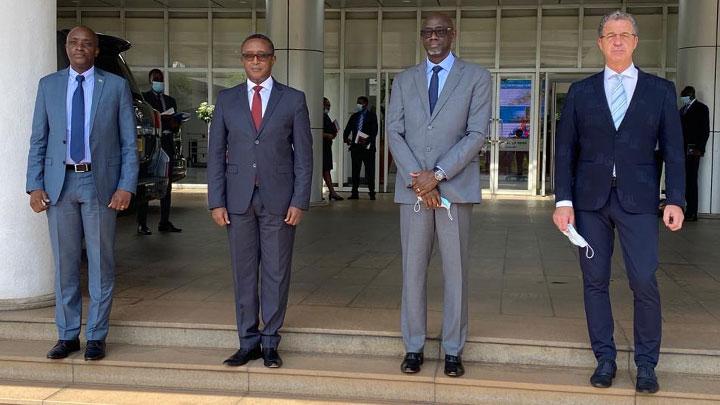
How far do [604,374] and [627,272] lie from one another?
1.86 ft

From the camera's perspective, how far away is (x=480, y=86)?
4.22 meters

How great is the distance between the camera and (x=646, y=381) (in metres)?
4.11

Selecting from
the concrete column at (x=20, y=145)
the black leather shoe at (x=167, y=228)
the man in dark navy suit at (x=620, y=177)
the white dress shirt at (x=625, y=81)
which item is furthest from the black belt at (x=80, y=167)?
the black leather shoe at (x=167, y=228)

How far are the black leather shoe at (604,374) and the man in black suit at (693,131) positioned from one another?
26.4ft

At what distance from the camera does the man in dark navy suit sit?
157 inches

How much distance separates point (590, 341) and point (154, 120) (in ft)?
16.0

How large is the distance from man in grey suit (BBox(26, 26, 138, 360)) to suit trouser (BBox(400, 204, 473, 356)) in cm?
172

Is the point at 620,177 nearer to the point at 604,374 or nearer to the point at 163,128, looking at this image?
the point at 604,374

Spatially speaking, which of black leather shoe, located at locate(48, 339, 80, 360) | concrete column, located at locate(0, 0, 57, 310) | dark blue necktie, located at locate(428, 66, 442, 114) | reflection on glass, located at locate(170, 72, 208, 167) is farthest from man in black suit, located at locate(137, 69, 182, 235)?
reflection on glass, located at locate(170, 72, 208, 167)

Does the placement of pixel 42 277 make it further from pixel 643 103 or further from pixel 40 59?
pixel 643 103

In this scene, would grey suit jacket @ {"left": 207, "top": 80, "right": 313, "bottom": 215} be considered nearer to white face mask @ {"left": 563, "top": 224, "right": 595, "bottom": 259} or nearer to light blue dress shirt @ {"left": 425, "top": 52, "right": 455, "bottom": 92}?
light blue dress shirt @ {"left": 425, "top": 52, "right": 455, "bottom": 92}

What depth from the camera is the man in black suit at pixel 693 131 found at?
11438mm

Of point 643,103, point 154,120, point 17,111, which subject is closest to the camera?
point 643,103

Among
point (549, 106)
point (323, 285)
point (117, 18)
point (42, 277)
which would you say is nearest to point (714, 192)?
point (549, 106)
